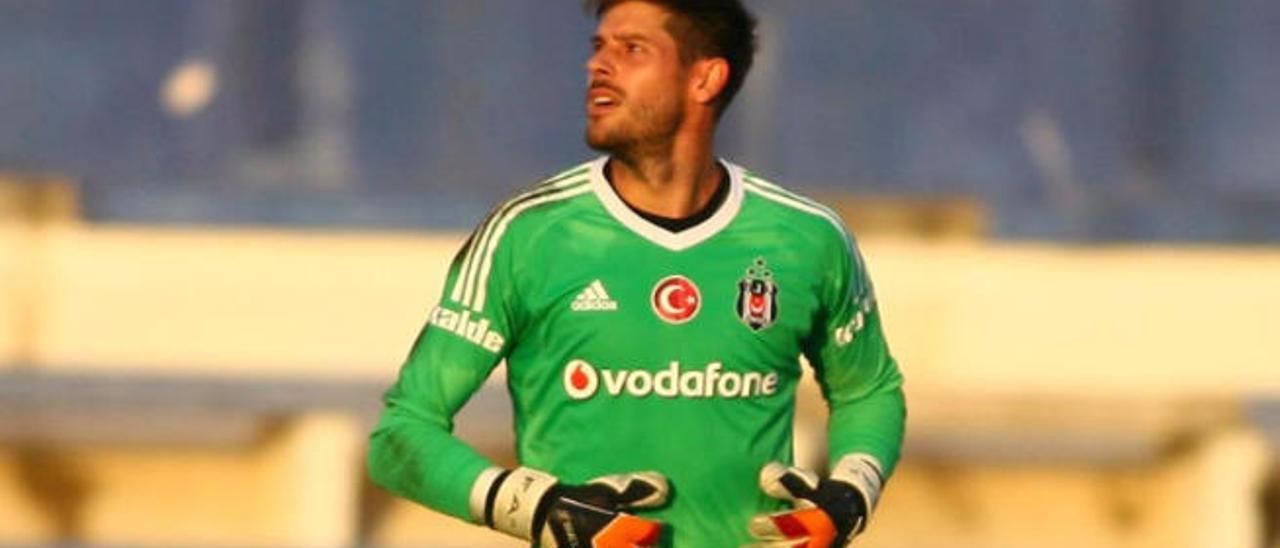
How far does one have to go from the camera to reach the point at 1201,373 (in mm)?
13859

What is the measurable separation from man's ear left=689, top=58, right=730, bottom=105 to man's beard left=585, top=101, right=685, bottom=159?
5 centimetres

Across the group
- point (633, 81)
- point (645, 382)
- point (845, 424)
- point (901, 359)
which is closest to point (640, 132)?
point (633, 81)

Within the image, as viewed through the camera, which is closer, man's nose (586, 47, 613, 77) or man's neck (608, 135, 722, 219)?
man's nose (586, 47, 613, 77)

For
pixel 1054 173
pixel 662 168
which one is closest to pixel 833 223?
pixel 662 168

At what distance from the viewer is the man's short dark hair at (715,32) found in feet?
25.3

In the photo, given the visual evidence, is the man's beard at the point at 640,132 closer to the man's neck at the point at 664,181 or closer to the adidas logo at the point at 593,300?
the man's neck at the point at 664,181

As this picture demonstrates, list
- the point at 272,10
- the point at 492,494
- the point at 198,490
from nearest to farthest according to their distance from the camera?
1. the point at 492,494
2. the point at 198,490
3. the point at 272,10

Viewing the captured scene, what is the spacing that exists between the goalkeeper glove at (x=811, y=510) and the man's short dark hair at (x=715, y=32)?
29.5 inches

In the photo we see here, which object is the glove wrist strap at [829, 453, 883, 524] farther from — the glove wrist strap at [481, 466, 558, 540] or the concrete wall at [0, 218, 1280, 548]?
the concrete wall at [0, 218, 1280, 548]

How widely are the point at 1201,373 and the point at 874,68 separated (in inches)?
73.7

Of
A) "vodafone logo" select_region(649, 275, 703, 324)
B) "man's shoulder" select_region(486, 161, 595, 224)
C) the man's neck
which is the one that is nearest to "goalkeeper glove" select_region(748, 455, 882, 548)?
"vodafone logo" select_region(649, 275, 703, 324)

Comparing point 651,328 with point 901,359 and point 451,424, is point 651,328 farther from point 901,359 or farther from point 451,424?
point 901,359

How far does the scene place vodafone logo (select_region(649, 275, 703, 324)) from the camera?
25.0 ft

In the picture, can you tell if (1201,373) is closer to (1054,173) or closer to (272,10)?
(1054,173)
